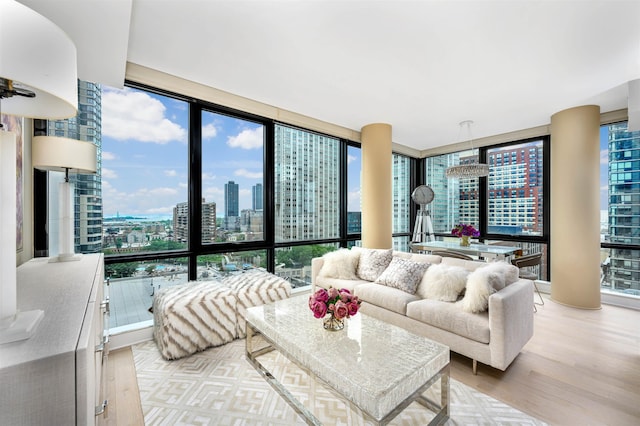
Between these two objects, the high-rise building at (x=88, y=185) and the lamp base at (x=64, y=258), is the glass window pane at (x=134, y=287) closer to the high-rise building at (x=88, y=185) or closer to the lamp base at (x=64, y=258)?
the high-rise building at (x=88, y=185)

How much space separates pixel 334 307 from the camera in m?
1.92

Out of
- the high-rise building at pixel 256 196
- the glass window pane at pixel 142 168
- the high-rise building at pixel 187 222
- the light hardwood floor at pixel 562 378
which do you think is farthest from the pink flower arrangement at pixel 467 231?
the glass window pane at pixel 142 168

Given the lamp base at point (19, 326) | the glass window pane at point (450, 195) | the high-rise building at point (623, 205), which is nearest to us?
the lamp base at point (19, 326)

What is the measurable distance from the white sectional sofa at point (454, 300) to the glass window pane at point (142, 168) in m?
2.04

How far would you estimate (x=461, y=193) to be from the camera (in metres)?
5.55

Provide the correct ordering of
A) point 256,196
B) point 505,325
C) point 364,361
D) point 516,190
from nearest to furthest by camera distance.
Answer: point 364,361
point 505,325
point 256,196
point 516,190

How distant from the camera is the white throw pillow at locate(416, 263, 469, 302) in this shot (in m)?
2.52

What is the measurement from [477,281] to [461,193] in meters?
3.74

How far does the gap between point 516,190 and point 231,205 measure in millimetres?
4723

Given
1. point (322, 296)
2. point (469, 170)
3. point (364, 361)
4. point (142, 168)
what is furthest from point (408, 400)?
point (469, 170)

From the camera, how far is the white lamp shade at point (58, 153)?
74.8 inches

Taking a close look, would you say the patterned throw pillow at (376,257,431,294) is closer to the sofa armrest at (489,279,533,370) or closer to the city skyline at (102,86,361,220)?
the sofa armrest at (489,279,533,370)

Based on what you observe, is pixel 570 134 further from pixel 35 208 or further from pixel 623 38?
pixel 35 208

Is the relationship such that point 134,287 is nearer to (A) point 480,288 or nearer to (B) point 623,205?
(A) point 480,288
